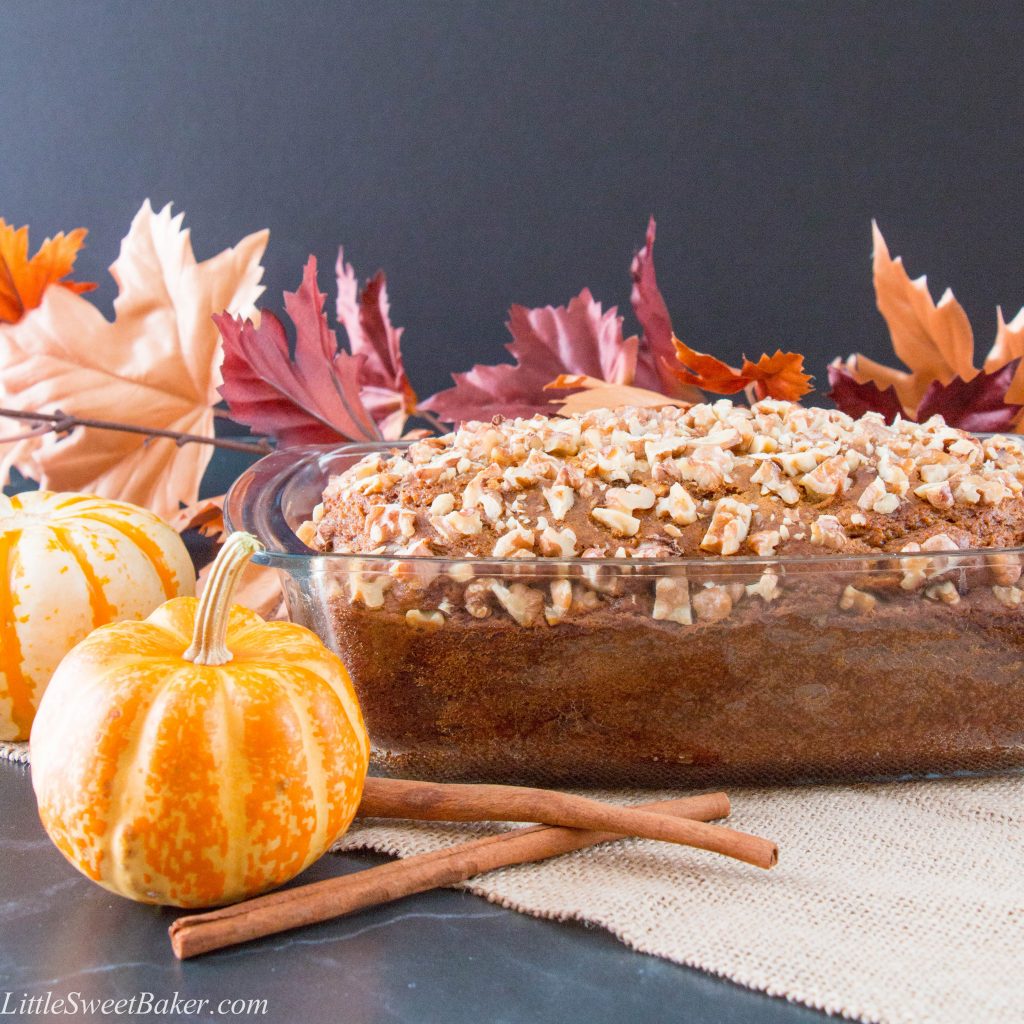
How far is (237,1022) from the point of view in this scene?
0.57m

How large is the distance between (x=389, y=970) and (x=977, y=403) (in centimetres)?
80

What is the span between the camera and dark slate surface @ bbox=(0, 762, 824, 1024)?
585 mm

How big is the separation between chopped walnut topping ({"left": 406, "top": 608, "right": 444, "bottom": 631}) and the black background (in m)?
1.09

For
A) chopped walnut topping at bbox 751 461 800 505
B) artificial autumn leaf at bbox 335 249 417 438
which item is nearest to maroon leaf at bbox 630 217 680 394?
artificial autumn leaf at bbox 335 249 417 438

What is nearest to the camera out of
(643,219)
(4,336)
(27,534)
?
(27,534)

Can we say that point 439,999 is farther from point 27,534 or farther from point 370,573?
point 27,534

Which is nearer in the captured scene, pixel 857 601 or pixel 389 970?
pixel 389 970

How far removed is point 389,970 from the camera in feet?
2.04

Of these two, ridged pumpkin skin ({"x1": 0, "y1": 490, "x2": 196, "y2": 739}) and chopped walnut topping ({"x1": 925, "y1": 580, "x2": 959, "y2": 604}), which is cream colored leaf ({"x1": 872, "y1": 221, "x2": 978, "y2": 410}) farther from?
ridged pumpkin skin ({"x1": 0, "y1": 490, "x2": 196, "y2": 739})

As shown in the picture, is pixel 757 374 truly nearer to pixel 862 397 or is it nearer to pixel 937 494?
pixel 862 397

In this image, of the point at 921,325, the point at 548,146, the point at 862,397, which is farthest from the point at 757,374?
the point at 548,146

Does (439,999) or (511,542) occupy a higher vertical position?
(511,542)

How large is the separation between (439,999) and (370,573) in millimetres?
285

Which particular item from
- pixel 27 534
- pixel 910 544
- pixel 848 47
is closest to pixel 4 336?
pixel 27 534
